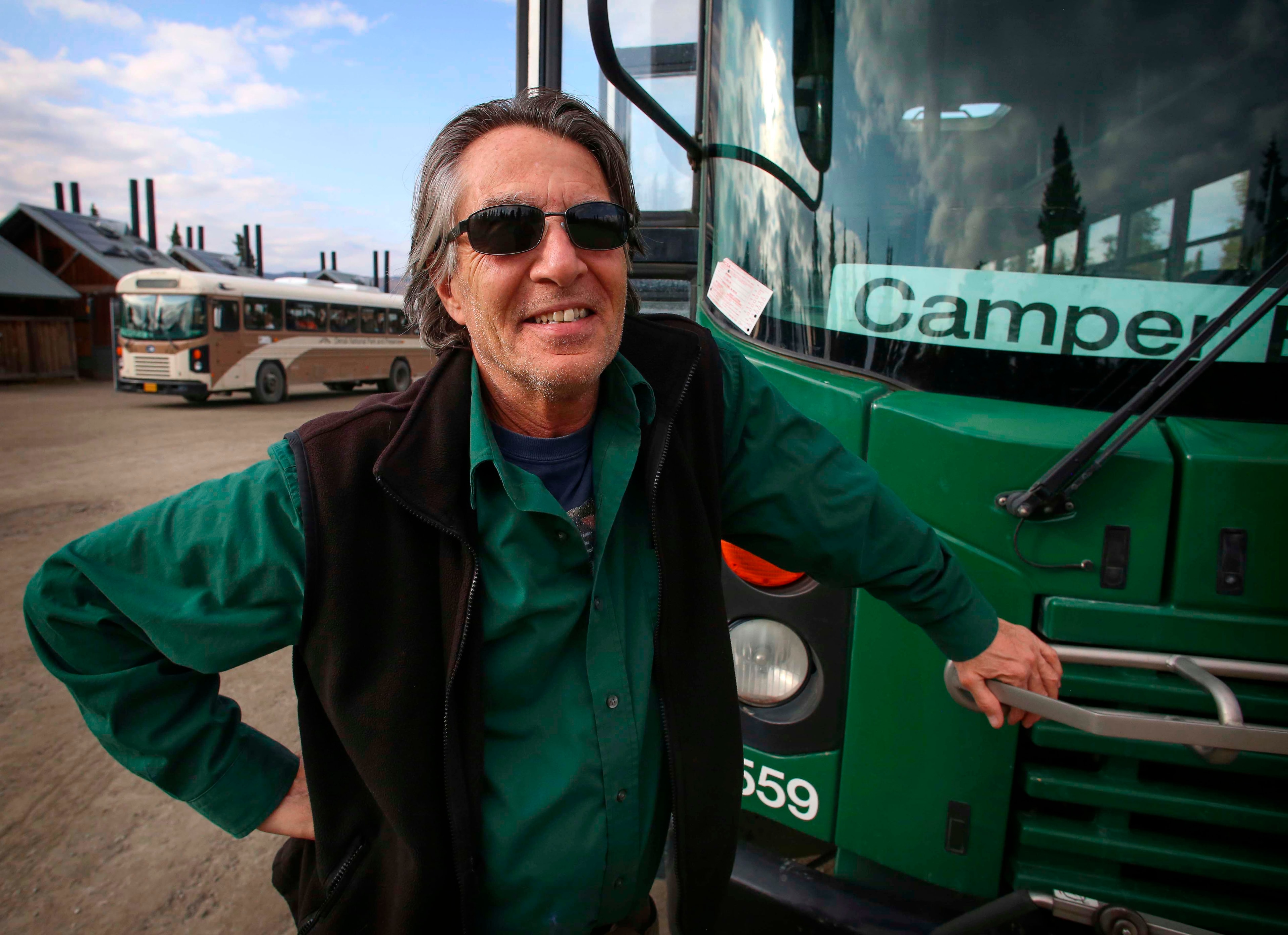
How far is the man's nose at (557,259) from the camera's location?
128 cm

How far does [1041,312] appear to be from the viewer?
5.20 feet

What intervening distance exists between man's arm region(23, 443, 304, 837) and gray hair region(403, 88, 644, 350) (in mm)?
503

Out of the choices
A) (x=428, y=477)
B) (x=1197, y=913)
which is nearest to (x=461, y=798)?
(x=428, y=477)

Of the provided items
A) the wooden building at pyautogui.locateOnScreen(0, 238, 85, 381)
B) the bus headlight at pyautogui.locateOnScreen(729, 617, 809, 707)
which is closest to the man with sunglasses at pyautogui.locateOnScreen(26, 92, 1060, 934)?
the bus headlight at pyautogui.locateOnScreen(729, 617, 809, 707)

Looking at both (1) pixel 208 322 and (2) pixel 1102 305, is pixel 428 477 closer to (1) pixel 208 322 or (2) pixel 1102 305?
(2) pixel 1102 305

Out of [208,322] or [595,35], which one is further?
[208,322]

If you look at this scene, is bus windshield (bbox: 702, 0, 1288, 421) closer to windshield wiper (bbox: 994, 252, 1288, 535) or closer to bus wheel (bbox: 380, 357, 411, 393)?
windshield wiper (bbox: 994, 252, 1288, 535)

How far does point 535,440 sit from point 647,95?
103 cm

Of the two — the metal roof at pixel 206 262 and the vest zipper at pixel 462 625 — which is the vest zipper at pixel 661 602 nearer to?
the vest zipper at pixel 462 625

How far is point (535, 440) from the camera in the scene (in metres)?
1.35

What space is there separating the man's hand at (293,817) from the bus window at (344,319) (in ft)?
64.9

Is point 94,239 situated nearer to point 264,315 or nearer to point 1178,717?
point 264,315

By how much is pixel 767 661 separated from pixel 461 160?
3.93ft

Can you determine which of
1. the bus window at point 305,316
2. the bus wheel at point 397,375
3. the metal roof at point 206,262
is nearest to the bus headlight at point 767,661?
the bus window at point 305,316
